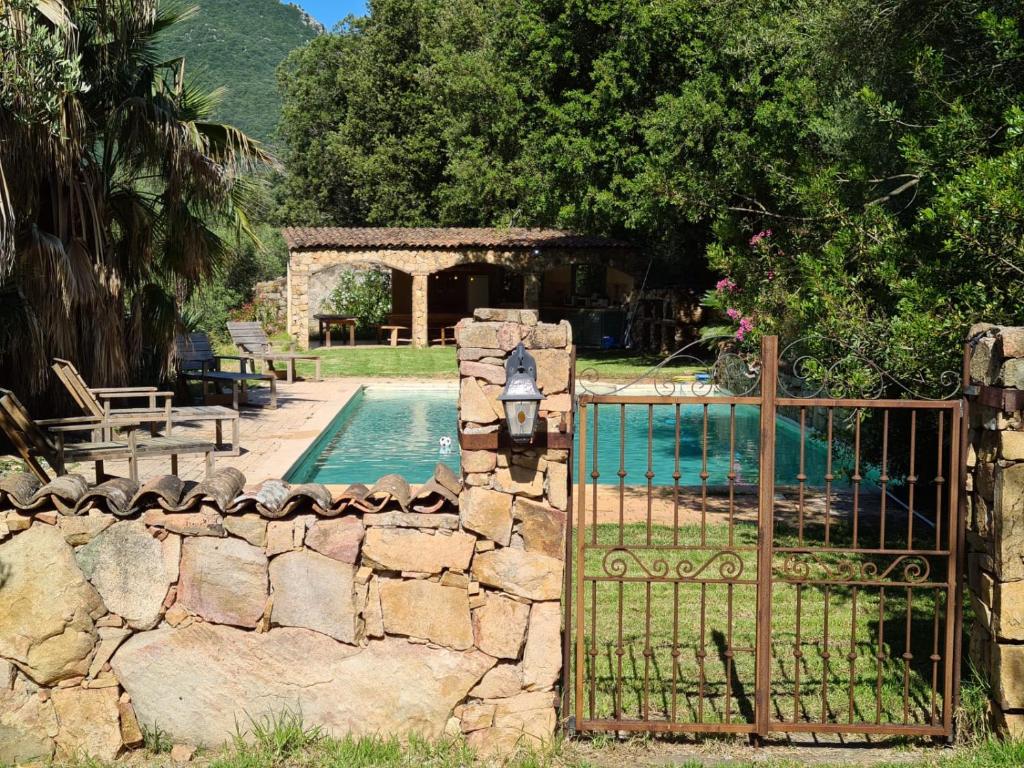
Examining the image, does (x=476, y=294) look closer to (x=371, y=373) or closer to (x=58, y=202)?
(x=371, y=373)

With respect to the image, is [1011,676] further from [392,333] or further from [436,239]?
[392,333]

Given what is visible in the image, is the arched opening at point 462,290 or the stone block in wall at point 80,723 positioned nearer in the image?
the stone block in wall at point 80,723

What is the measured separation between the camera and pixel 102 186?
12.0 meters

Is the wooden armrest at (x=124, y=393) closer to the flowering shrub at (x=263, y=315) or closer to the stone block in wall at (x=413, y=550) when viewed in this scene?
the stone block in wall at (x=413, y=550)

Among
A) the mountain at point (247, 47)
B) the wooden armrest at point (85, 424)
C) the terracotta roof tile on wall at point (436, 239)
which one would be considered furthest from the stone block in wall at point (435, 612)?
the mountain at point (247, 47)

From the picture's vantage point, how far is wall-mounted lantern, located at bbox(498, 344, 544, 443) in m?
4.18

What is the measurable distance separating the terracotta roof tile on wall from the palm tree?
34.9 feet

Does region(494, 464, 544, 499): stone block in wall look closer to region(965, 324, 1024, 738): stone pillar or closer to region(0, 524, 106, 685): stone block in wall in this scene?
region(0, 524, 106, 685): stone block in wall

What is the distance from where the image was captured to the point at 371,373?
19344 millimetres

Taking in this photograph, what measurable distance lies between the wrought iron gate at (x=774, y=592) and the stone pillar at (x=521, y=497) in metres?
0.18

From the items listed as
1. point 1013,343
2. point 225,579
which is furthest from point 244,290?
point 1013,343

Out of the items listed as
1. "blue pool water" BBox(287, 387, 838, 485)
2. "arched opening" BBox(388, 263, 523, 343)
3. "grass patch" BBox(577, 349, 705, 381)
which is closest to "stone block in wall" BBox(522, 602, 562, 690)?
"blue pool water" BBox(287, 387, 838, 485)

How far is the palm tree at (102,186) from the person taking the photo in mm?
9711

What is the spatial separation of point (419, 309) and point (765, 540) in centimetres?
2089
